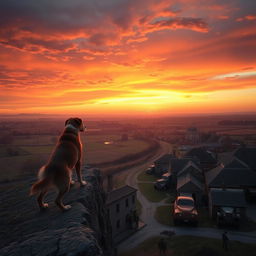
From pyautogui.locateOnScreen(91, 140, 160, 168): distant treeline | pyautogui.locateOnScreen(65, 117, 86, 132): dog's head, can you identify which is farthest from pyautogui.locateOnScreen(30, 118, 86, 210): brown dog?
pyautogui.locateOnScreen(91, 140, 160, 168): distant treeline

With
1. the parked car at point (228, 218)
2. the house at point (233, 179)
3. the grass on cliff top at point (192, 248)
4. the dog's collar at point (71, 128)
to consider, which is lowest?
the grass on cliff top at point (192, 248)

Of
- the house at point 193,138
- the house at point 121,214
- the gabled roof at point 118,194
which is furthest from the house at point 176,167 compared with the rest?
the house at point 193,138

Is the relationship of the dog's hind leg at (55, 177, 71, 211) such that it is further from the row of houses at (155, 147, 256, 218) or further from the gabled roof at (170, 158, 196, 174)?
the gabled roof at (170, 158, 196, 174)

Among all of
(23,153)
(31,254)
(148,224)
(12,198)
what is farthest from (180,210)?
(23,153)

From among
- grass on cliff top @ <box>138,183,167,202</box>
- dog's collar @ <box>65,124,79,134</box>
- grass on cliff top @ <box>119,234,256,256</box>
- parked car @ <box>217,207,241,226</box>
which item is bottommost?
grass on cliff top @ <box>138,183,167,202</box>

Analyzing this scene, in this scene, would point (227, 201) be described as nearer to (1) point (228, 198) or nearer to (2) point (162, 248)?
(1) point (228, 198)

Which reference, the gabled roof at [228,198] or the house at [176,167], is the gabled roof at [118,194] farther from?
the house at [176,167]
